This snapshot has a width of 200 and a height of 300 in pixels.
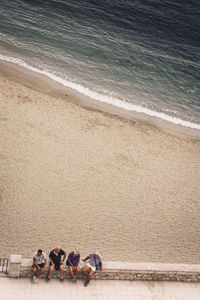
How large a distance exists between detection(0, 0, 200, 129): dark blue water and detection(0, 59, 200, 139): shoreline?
25.4 inches

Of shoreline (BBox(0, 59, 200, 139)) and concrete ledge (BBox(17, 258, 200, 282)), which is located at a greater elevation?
shoreline (BBox(0, 59, 200, 139))

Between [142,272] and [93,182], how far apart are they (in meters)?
6.56

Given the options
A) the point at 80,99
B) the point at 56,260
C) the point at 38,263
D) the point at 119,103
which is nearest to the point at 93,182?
the point at 56,260

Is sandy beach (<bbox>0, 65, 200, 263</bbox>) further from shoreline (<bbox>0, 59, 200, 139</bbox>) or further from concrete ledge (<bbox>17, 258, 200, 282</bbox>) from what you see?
concrete ledge (<bbox>17, 258, 200, 282</bbox>)

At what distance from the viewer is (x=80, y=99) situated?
25453 millimetres

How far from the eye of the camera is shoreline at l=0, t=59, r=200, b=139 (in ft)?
81.3

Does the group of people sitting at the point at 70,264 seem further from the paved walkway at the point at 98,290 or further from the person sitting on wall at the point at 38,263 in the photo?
the paved walkway at the point at 98,290

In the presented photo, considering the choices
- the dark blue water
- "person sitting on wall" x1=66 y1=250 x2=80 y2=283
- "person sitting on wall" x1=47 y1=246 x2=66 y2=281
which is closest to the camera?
"person sitting on wall" x1=47 y1=246 x2=66 y2=281

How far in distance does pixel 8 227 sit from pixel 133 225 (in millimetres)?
A: 5970

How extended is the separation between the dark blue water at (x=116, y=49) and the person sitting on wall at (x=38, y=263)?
51.6 feet

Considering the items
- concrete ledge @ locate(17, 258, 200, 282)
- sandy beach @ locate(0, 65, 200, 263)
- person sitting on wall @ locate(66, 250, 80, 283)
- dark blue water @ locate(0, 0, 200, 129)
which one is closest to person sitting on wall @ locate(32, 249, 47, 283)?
concrete ledge @ locate(17, 258, 200, 282)

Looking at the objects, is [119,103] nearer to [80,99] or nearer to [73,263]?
[80,99]

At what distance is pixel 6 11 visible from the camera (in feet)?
109

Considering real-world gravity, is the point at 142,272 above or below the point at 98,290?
above
